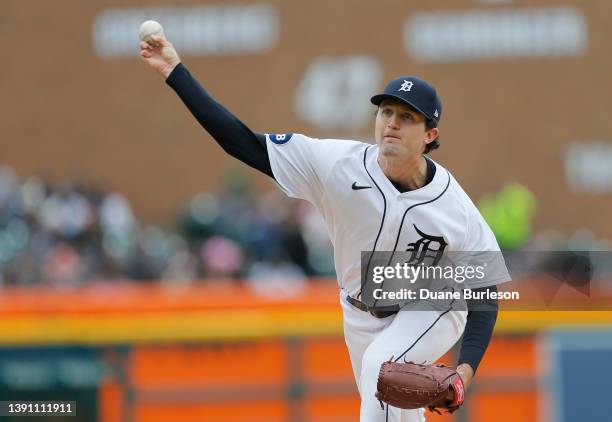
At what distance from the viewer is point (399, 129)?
5000 mm

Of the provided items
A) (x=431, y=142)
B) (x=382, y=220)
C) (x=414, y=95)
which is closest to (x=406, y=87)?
(x=414, y=95)

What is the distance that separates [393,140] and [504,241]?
19.9ft

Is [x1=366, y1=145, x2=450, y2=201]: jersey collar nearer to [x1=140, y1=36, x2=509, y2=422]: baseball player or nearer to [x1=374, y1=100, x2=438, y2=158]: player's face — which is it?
[x1=140, y1=36, x2=509, y2=422]: baseball player

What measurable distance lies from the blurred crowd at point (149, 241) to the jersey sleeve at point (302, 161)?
213 inches

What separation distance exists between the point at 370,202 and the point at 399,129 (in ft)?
1.12

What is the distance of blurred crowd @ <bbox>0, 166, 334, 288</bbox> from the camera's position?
38.7 ft

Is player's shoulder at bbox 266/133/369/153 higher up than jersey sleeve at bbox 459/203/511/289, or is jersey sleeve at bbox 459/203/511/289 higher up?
player's shoulder at bbox 266/133/369/153

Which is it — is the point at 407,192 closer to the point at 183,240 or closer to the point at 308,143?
the point at 308,143

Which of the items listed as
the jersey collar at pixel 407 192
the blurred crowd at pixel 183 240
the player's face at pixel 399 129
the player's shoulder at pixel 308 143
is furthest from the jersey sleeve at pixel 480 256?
the blurred crowd at pixel 183 240

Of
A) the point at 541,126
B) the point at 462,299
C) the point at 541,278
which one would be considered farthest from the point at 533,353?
the point at 541,126

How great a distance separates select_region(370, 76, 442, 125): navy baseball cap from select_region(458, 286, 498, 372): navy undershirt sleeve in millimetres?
828

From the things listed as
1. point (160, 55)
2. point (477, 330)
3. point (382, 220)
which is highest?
point (160, 55)

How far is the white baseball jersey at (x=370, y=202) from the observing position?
16.7 ft

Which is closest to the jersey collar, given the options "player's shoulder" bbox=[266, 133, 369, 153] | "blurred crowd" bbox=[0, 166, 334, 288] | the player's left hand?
"player's shoulder" bbox=[266, 133, 369, 153]
